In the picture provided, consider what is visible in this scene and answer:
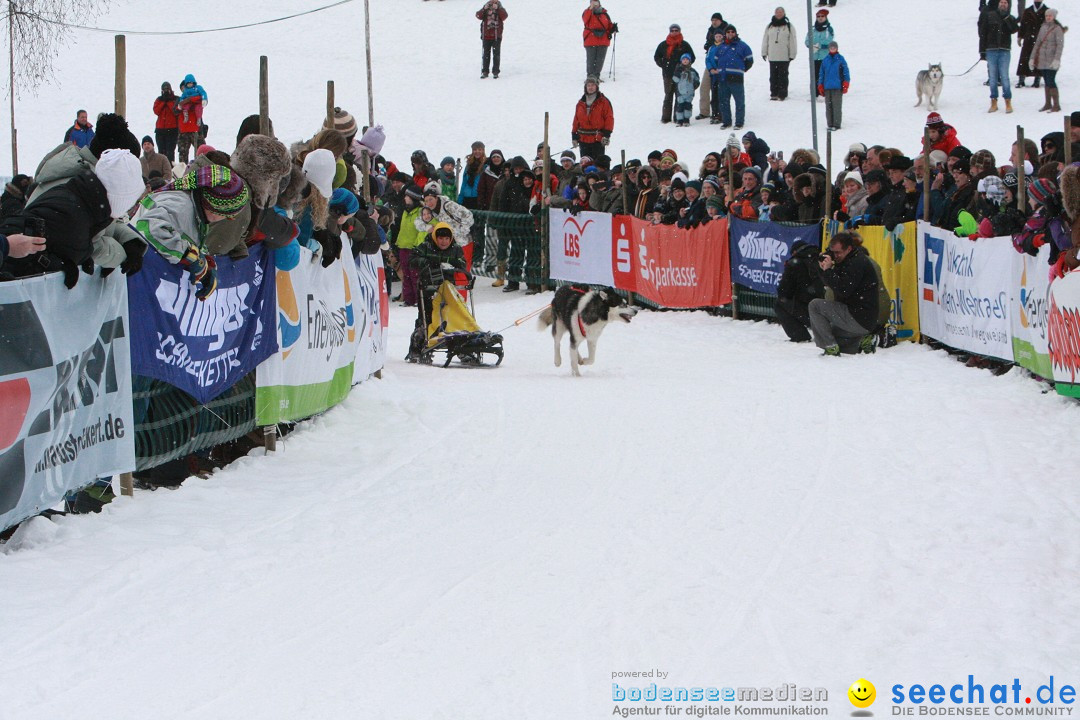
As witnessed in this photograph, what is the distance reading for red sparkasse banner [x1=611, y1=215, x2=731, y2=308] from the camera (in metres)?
15.6

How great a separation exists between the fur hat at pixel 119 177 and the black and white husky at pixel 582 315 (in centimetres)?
648

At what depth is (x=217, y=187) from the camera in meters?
6.61

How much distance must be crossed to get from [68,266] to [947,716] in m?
4.13

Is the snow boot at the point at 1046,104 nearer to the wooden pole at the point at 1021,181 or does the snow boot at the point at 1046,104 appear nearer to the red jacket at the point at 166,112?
the wooden pole at the point at 1021,181

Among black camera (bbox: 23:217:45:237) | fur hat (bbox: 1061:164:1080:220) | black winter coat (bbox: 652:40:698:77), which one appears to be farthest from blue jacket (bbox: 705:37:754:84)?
black camera (bbox: 23:217:45:237)

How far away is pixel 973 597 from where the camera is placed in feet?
16.7

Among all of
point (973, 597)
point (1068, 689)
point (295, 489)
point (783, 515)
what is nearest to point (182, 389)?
point (295, 489)

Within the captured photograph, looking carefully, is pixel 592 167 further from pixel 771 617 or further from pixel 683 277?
pixel 771 617

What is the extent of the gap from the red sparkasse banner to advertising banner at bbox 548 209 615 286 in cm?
24

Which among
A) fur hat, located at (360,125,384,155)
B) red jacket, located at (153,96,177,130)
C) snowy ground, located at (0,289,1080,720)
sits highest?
red jacket, located at (153,96,177,130)

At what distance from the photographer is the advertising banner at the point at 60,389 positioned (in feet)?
16.8

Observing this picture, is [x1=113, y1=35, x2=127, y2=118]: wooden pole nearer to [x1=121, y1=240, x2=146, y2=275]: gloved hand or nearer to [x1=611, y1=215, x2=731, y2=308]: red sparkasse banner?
[x1=121, y1=240, x2=146, y2=275]: gloved hand

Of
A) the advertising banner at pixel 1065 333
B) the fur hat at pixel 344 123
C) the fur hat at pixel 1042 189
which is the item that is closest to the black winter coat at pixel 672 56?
the fur hat at pixel 344 123

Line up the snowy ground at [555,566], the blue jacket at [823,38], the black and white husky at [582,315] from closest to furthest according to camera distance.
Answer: the snowy ground at [555,566], the black and white husky at [582,315], the blue jacket at [823,38]
